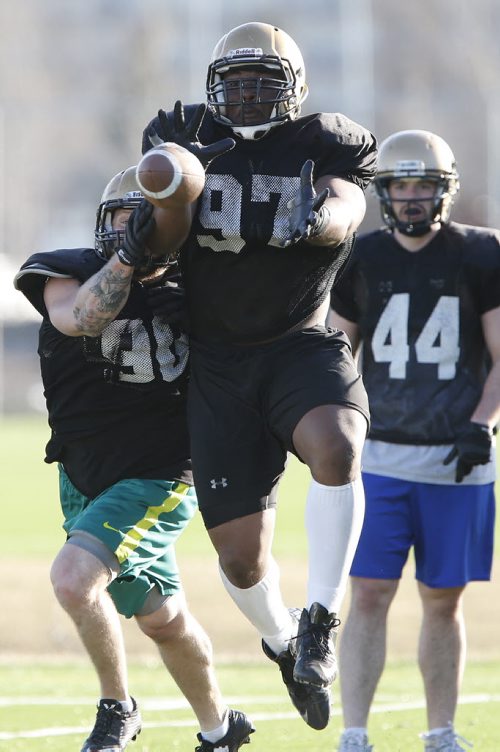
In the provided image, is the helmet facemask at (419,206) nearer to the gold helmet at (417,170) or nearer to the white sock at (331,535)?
the gold helmet at (417,170)

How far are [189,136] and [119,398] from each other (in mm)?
1027

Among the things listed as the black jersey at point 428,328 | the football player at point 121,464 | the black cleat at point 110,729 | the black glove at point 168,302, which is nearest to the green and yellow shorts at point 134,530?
the football player at point 121,464

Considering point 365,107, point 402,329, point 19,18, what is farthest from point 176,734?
point 19,18

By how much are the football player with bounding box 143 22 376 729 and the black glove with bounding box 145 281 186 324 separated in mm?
131

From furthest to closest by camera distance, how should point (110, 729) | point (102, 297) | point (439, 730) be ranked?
point (439, 730) → point (110, 729) → point (102, 297)

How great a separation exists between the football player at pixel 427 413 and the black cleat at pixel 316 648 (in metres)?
1.41

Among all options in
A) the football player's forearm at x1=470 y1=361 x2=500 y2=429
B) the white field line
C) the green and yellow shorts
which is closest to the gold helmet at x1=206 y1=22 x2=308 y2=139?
the green and yellow shorts

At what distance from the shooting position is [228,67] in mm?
4438

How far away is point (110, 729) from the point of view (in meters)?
4.73

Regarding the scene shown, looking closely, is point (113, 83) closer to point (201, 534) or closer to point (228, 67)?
point (201, 534)

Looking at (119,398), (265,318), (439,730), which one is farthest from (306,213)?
(439,730)

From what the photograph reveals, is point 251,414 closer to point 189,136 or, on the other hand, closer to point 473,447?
point 189,136

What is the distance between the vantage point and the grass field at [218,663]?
228 inches

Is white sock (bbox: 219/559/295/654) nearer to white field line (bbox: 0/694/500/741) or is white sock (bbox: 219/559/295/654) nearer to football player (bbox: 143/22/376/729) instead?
football player (bbox: 143/22/376/729)
